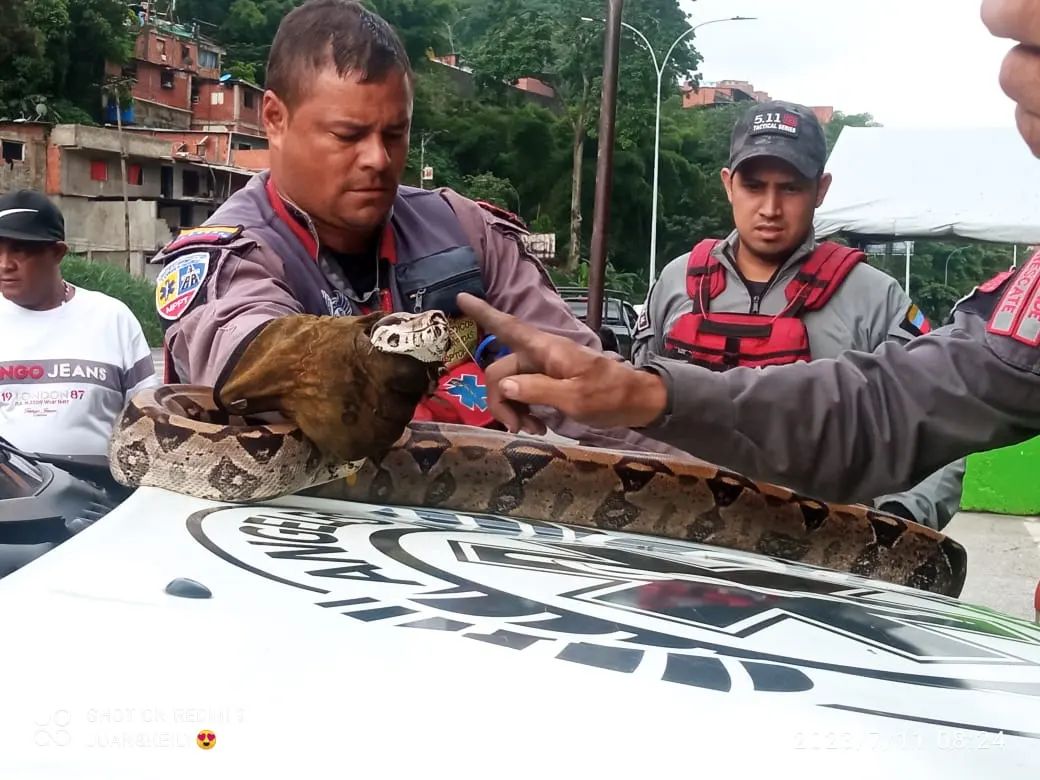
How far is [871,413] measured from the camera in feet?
7.18

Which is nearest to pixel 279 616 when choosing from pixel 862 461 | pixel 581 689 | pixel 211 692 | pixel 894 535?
pixel 211 692

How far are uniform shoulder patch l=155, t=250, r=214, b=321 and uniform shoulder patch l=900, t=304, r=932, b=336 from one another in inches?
99.9

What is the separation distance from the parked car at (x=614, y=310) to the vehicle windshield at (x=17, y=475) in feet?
49.6

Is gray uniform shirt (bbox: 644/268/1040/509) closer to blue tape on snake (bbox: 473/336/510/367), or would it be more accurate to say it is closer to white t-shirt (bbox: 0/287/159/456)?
blue tape on snake (bbox: 473/336/510/367)

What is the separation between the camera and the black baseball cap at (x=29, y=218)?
459 cm

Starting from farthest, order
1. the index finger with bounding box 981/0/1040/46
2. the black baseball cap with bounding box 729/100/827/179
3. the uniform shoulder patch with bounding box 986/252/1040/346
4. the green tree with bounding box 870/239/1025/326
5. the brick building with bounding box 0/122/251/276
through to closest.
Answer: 1. the brick building with bounding box 0/122/251/276
2. the green tree with bounding box 870/239/1025/326
3. the black baseball cap with bounding box 729/100/827/179
4. the uniform shoulder patch with bounding box 986/252/1040/346
5. the index finger with bounding box 981/0/1040/46

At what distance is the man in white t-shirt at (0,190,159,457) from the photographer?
4.26 m

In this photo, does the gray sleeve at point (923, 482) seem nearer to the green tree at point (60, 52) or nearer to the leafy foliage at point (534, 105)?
the leafy foliage at point (534, 105)

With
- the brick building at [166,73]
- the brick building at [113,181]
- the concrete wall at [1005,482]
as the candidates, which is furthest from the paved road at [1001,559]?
the brick building at [166,73]

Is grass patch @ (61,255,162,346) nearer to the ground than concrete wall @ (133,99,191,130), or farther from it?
nearer to the ground

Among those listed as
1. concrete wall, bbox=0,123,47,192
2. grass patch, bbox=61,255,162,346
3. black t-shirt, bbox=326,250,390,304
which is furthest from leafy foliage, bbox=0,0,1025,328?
black t-shirt, bbox=326,250,390,304

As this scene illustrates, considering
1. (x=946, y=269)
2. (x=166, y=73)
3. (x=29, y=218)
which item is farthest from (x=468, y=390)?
(x=166, y=73)

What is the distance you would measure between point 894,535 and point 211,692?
8.33 ft

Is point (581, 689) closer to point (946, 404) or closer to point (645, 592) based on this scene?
point (645, 592)
